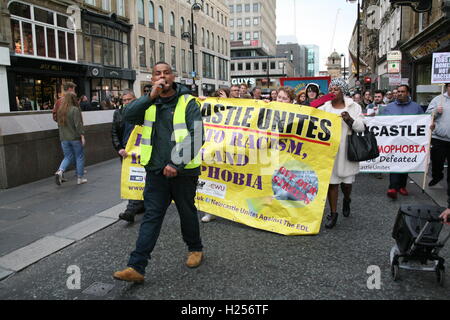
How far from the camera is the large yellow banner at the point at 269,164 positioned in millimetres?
5000

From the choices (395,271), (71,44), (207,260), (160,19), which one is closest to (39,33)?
(71,44)

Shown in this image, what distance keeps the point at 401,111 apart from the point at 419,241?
480 centimetres

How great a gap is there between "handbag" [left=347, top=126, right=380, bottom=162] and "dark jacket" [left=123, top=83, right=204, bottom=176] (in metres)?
2.37

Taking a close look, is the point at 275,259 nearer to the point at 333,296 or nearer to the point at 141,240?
the point at 333,296

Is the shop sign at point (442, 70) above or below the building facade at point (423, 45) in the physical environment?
below

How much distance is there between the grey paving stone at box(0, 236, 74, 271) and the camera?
4066 mm

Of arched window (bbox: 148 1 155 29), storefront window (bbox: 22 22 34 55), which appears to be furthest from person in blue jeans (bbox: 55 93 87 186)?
arched window (bbox: 148 1 155 29)

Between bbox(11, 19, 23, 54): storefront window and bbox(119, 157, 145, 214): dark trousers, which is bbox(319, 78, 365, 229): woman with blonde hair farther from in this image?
bbox(11, 19, 23, 54): storefront window

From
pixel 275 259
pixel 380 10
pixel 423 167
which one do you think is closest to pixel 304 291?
pixel 275 259

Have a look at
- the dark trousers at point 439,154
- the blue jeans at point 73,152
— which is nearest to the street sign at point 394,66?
the dark trousers at point 439,154

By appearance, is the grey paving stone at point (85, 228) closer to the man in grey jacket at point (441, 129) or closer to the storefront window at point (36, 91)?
the man in grey jacket at point (441, 129)

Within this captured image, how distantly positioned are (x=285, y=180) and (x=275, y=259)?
1.26 m

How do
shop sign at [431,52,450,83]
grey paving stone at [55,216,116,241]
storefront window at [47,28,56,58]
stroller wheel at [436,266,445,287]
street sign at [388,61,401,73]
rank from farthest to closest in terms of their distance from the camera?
storefront window at [47,28,56,58]
street sign at [388,61,401,73]
shop sign at [431,52,450,83]
grey paving stone at [55,216,116,241]
stroller wheel at [436,266,445,287]

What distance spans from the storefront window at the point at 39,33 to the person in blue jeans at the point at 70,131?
55.8ft
